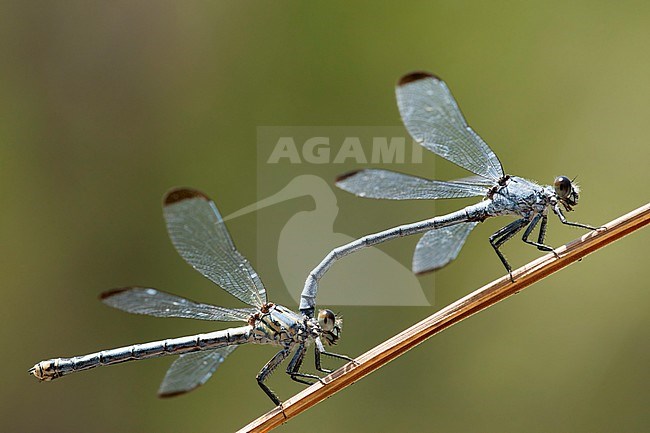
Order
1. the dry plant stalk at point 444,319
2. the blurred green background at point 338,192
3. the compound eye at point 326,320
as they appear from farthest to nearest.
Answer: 1. the blurred green background at point 338,192
2. the compound eye at point 326,320
3. the dry plant stalk at point 444,319

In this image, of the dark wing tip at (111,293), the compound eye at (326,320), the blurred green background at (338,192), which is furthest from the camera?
the blurred green background at (338,192)

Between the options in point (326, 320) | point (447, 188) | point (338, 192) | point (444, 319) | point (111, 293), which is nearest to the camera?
point (444, 319)

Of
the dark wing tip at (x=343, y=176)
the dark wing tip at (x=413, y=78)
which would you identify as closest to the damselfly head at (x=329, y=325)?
the dark wing tip at (x=343, y=176)

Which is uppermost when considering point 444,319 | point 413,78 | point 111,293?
point 413,78

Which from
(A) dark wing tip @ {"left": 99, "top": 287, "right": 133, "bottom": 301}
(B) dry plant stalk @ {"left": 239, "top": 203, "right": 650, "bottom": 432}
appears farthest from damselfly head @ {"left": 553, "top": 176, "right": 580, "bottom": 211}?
(A) dark wing tip @ {"left": 99, "top": 287, "right": 133, "bottom": 301}

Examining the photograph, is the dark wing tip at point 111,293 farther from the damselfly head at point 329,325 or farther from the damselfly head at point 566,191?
the damselfly head at point 566,191

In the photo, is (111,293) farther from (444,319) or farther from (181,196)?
(444,319)

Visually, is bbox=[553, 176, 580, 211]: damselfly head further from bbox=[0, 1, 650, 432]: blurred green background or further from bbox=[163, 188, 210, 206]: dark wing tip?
bbox=[0, 1, 650, 432]: blurred green background

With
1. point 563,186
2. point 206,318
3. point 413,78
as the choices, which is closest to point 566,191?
point 563,186

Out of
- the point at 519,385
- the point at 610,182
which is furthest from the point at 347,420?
the point at 610,182
